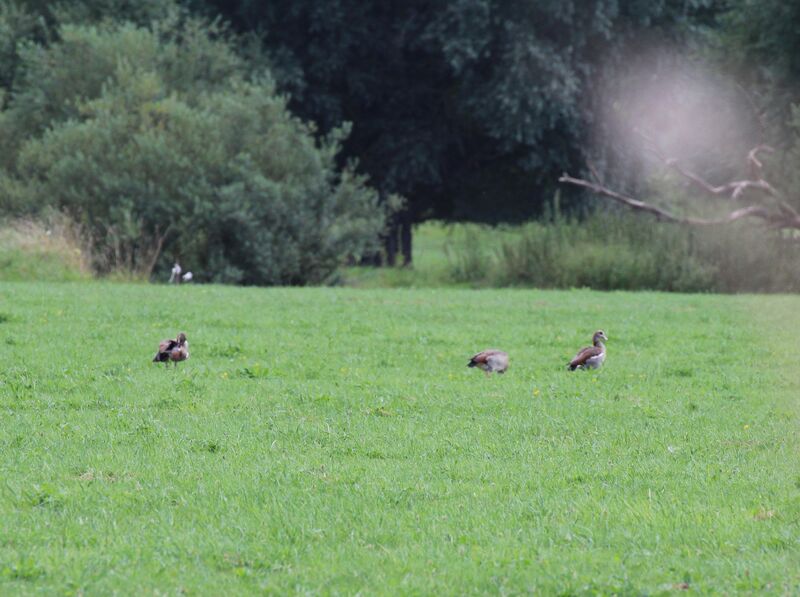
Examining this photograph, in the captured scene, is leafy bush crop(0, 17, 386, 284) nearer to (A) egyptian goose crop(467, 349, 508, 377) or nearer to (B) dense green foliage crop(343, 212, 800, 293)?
(B) dense green foliage crop(343, 212, 800, 293)

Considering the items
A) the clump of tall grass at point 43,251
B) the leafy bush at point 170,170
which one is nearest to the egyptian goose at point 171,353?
the clump of tall grass at point 43,251

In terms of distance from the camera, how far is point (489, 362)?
13805mm

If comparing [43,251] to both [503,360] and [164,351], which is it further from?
[503,360]

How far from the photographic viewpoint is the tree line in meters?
30.5

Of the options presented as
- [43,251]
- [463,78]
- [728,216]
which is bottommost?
[43,251]

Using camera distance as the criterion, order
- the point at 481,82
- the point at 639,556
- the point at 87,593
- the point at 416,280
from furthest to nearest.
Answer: the point at 481,82 → the point at 416,280 → the point at 639,556 → the point at 87,593

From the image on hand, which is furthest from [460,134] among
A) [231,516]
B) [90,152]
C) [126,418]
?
[231,516]

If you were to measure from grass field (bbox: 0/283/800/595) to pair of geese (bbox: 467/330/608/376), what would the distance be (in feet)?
0.69

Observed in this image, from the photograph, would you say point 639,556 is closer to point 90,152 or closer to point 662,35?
point 90,152

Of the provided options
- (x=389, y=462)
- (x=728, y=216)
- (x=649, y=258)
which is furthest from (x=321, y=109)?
(x=389, y=462)

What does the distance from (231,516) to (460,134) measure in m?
32.6

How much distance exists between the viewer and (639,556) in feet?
22.2

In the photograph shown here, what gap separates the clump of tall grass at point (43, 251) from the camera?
25797 millimetres

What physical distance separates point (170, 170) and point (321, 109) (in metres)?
8.67
